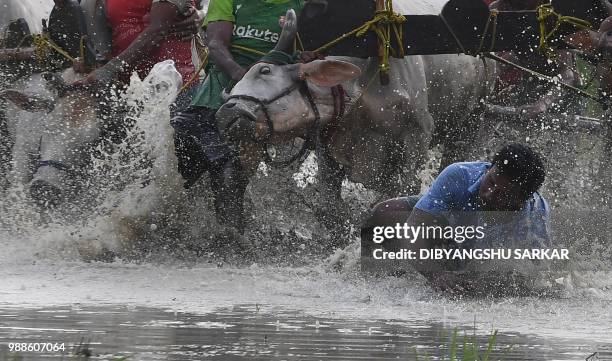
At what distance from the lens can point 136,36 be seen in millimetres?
10156

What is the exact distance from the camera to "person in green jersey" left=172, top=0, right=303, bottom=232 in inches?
358

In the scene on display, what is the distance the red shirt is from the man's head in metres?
3.52

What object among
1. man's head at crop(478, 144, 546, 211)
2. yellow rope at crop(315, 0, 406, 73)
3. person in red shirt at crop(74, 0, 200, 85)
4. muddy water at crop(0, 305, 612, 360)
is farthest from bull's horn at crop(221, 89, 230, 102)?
muddy water at crop(0, 305, 612, 360)

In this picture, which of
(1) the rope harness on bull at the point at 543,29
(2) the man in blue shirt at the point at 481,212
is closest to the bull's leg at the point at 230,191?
(1) the rope harness on bull at the point at 543,29

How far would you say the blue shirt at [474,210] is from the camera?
286 inches

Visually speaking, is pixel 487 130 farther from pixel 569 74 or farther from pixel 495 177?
pixel 495 177

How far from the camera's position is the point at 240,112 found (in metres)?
8.02

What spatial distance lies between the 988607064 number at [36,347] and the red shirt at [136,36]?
505cm

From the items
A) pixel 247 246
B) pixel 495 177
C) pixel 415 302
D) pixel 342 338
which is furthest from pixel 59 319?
pixel 247 246

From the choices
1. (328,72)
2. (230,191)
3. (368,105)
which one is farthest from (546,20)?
(230,191)

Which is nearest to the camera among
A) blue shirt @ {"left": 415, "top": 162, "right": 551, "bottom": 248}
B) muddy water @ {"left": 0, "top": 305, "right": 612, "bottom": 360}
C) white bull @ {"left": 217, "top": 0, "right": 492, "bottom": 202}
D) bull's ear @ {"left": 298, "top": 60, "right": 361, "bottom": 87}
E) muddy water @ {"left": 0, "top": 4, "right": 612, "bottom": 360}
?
muddy water @ {"left": 0, "top": 305, "right": 612, "bottom": 360}

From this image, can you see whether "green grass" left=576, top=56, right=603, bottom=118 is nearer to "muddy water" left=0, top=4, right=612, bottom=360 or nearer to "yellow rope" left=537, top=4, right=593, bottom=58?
"muddy water" left=0, top=4, right=612, bottom=360

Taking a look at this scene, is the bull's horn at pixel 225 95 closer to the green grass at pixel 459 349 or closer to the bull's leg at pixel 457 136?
the bull's leg at pixel 457 136

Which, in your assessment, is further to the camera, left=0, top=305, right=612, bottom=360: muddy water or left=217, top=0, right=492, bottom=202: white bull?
left=217, top=0, right=492, bottom=202: white bull
